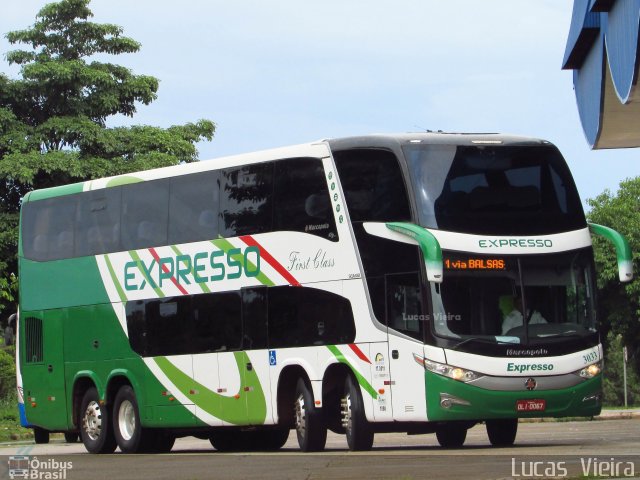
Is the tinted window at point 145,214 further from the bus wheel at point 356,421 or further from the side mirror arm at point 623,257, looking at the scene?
the side mirror arm at point 623,257

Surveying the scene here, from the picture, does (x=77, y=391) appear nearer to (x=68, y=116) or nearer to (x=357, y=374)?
(x=357, y=374)

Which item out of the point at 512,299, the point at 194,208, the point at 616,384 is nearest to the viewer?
the point at 512,299

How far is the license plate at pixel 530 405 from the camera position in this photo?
18.6 metres

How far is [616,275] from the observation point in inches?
2525

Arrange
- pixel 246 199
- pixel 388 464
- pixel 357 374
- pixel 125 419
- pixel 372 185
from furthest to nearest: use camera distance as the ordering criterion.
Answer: pixel 125 419 < pixel 246 199 < pixel 357 374 < pixel 372 185 < pixel 388 464

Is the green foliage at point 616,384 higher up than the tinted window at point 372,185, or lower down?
lower down

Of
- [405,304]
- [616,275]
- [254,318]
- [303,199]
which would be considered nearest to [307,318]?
[254,318]

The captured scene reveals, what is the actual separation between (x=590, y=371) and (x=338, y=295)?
3.49 metres

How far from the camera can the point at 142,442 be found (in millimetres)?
23609

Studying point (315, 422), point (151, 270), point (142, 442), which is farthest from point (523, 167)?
point (142, 442)

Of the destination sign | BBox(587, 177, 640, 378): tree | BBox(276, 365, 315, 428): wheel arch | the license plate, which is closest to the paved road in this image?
the license plate

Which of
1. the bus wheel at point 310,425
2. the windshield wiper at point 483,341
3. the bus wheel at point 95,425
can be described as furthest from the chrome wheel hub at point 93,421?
the windshield wiper at point 483,341

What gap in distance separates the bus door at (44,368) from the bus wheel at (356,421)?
22.7 ft

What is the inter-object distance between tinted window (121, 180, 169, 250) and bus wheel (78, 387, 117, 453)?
2.69 metres
